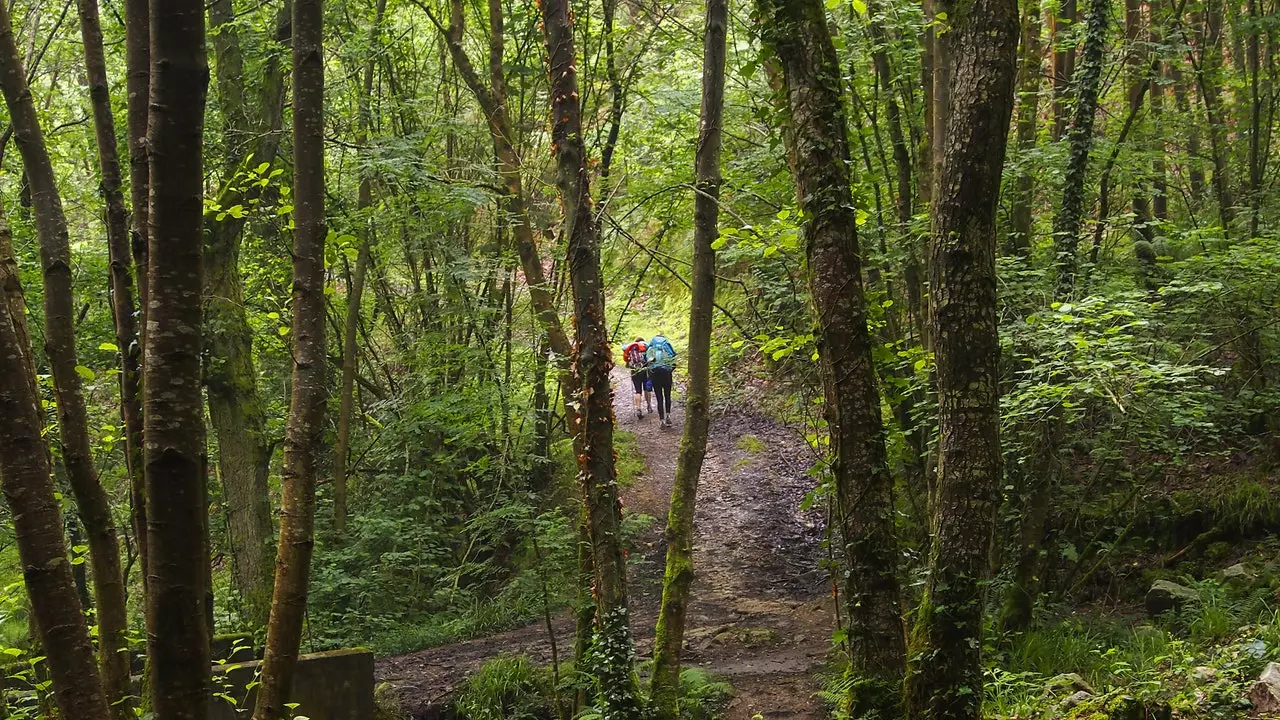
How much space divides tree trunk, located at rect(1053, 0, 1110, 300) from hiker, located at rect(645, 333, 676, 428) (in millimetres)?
9495

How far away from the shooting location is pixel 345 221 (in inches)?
409

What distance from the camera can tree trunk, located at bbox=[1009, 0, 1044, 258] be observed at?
9.02 m

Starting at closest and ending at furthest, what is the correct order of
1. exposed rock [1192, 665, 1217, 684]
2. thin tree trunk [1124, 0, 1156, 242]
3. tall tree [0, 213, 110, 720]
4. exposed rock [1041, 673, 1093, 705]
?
tall tree [0, 213, 110, 720] < exposed rock [1192, 665, 1217, 684] < exposed rock [1041, 673, 1093, 705] < thin tree trunk [1124, 0, 1156, 242]

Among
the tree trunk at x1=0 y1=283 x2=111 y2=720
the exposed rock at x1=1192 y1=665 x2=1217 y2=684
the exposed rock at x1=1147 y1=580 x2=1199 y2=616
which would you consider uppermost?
the tree trunk at x1=0 y1=283 x2=111 y2=720

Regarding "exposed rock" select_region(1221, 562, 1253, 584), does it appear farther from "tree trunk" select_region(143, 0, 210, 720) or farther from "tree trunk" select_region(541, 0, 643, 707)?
"tree trunk" select_region(143, 0, 210, 720)

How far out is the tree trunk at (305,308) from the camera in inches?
147

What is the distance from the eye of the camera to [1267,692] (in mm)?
4570

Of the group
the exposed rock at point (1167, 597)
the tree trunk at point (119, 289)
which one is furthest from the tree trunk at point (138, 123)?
the exposed rock at point (1167, 597)

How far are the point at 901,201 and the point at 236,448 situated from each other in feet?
26.2

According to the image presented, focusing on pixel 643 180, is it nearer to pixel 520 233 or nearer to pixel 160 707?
pixel 520 233

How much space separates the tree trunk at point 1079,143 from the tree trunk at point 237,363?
7.82 meters

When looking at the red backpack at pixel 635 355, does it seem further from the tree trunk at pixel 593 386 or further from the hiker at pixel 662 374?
the tree trunk at pixel 593 386

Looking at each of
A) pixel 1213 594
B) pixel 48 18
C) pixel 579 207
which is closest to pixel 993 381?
pixel 579 207

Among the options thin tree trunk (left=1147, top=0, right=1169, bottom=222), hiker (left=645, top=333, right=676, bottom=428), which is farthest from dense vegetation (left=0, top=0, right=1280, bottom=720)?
hiker (left=645, top=333, right=676, bottom=428)
